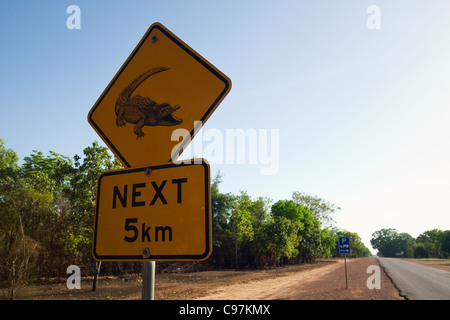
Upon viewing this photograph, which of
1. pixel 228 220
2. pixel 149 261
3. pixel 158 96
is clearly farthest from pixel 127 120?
pixel 228 220

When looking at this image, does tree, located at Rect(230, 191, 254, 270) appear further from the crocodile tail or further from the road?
the crocodile tail

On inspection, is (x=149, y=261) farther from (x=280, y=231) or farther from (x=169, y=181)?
(x=280, y=231)

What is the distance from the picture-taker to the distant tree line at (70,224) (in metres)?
14.8

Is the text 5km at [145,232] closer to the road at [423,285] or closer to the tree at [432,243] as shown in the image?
the road at [423,285]

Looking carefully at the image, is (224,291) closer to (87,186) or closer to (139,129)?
(87,186)

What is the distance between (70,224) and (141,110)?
19350 mm

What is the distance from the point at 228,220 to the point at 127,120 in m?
38.5

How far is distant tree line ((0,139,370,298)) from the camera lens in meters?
14.8

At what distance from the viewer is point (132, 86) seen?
201 centimetres

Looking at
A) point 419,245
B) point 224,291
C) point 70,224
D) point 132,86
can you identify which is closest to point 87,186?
point 70,224

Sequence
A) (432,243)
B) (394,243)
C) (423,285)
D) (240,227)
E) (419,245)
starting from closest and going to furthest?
(423,285) < (240,227) < (432,243) < (419,245) < (394,243)

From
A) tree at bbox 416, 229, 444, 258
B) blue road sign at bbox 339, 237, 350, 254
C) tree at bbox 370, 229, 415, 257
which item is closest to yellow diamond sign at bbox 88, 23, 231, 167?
blue road sign at bbox 339, 237, 350, 254

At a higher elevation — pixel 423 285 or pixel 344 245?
pixel 344 245
